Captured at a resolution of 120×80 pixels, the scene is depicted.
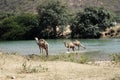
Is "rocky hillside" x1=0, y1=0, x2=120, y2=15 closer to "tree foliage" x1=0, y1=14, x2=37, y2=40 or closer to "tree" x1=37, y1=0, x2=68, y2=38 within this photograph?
"tree foliage" x1=0, y1=14, x2=37, y2=40

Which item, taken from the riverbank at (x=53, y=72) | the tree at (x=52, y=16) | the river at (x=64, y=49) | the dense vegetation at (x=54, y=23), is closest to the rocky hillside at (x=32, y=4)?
the dense vegetation at (x=54, y=23)

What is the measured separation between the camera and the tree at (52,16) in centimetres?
9431

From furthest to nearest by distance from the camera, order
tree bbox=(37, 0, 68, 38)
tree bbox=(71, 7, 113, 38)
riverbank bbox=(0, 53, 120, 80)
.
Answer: tree bbox=(37, 0, 68, 38) → tree bbox=(71, 7, 113, 38) → riverbank bbox=(0, 53, 120, 80)

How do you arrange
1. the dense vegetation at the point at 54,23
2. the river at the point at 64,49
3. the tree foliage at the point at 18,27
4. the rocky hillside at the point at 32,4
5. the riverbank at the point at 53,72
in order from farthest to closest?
the rocky hillside at the point at 32,4 → the tree foliage at the point at 18,27 → the dense vegetation at the point at 54,23 → the river at the point at 64,49 → the riverbank at the point at 53,72

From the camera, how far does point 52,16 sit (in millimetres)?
95438

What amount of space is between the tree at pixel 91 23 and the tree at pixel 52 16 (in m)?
3.76

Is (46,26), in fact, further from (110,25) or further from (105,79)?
(105,79)

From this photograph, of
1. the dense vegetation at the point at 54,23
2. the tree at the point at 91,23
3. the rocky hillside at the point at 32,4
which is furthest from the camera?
the rocky hillside at the point at 32,4

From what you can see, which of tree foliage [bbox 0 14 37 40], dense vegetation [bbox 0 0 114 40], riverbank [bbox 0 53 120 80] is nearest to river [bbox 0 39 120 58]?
riverbank [bbox 0 53 120 80]

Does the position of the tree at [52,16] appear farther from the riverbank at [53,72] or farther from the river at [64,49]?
the riverbank at [53,72]

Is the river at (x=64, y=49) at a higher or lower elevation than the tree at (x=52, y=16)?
higher

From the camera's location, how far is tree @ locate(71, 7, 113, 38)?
286ft

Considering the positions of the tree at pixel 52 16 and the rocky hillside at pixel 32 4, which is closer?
the tree at pixel 52 16

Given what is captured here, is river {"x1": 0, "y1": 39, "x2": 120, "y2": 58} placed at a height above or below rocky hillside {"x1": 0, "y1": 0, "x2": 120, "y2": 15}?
above
